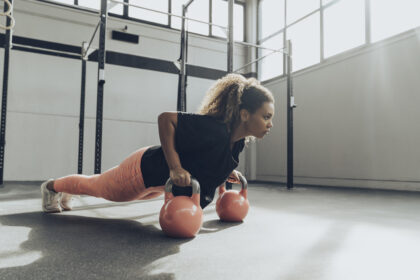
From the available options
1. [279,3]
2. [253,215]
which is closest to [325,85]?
[279,3]

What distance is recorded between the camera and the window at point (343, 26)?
4.39m

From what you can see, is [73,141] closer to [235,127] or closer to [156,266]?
[235,127]

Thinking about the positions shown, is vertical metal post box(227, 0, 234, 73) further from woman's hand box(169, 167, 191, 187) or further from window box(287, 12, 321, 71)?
woman's hand box(169, 167, 191, 187)

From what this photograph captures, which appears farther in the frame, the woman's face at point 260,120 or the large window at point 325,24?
the large window at point 325,24

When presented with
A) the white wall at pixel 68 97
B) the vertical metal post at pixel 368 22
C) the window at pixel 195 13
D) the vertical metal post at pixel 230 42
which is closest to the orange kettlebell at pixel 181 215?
the vertical metal post at pixel 230 42

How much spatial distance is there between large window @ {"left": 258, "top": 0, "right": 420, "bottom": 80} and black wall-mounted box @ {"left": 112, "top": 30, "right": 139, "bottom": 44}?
2426 millimetres

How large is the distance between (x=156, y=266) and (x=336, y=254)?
2.03 feet

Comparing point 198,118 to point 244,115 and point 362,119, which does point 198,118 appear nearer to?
point 244,115

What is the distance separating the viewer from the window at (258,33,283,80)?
5.91 meters

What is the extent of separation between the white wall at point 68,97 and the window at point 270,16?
5.51 ft

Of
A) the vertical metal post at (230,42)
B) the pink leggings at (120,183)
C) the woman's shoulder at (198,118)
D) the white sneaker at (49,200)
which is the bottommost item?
the white sneaker at (49,200)

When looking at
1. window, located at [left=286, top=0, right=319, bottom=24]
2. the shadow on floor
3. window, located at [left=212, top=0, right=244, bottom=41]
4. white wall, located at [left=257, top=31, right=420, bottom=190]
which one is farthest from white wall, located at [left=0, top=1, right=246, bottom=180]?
the shadow on floor

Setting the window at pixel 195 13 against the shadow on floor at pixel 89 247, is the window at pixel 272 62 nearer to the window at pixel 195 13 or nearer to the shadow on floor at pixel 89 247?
the window at pixel 195 13

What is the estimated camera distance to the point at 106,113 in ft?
17.6
